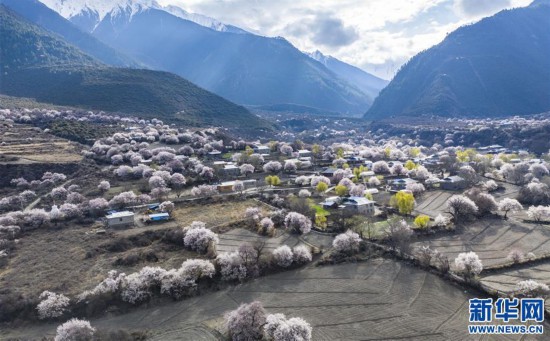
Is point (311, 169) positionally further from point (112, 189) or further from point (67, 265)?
point (67, 265)

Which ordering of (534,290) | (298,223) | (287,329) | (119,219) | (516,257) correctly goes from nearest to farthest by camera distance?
(287,329) → (534,290) → (516,257) → (298,223) → (119,219)

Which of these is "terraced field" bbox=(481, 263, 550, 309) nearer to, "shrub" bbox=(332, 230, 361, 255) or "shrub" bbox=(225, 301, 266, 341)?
"shrub" bbox=(332, 230, 361, 255)

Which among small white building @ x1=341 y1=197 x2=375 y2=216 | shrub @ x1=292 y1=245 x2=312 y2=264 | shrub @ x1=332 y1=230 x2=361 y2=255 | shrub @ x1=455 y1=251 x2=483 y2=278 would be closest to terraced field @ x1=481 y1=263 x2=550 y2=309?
shrub @ x1=455 y1=251 x2=483 y2=278

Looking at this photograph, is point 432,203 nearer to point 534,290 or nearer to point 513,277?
point 513,277

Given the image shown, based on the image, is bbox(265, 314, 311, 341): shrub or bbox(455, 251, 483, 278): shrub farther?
bbox(455, 251, 483, 278): shrub

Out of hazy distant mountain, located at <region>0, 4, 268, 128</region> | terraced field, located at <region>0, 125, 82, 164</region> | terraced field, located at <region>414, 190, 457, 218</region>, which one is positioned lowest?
terraced field, located at <region>414, 190, 457, 218</region>

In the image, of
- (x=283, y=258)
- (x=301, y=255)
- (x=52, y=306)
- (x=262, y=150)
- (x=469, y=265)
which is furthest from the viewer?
(x=262, y=150)

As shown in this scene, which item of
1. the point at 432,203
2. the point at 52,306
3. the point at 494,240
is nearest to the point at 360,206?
the point at 432,203

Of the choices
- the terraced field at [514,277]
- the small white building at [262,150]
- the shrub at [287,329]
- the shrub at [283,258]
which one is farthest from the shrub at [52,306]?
the small white building at [262,150]
